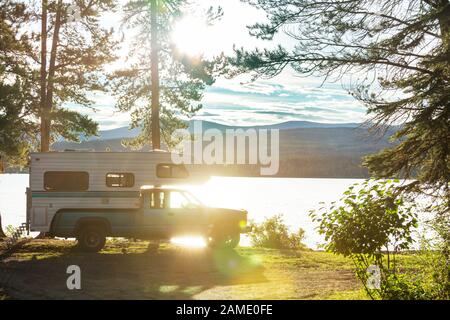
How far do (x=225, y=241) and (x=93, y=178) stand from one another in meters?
4.94

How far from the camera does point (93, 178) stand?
2006 cm

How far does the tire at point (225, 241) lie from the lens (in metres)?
19.4

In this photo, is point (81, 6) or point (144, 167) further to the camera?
point (81, 6)

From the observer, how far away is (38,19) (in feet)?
87.3

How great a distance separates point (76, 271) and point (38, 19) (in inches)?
618

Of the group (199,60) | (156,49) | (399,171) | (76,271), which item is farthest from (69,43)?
(399,171)

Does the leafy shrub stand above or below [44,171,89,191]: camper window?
below

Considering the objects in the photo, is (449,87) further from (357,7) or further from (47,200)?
(47,200)

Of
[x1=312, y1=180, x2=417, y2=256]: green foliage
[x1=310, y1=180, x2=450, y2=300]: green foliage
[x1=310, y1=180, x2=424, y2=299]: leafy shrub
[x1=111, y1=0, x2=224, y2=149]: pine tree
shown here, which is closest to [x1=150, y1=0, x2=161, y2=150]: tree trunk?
[x1=111, y1=0, x2=224, y2=149]: pine tree

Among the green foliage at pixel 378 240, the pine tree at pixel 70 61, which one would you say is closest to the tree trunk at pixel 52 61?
the pine tree at pixel 70 61

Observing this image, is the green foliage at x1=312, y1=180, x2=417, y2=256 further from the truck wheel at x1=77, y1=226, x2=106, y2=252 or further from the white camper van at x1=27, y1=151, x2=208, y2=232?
the white camper van at x1=27, y1=151, x2=208, y2=232

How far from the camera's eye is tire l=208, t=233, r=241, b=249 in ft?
63.7

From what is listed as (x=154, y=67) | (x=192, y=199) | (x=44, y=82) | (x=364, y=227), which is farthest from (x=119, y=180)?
(x=364, y=227)

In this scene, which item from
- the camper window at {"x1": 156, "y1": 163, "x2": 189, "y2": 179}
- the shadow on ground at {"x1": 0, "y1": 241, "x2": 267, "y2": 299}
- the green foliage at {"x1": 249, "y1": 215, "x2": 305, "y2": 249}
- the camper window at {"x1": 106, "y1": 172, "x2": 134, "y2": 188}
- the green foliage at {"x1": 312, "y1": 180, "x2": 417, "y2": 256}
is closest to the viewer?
the green foliage at {"x1": 312, "y1": 180, "x2": 417, "y2": 256}
